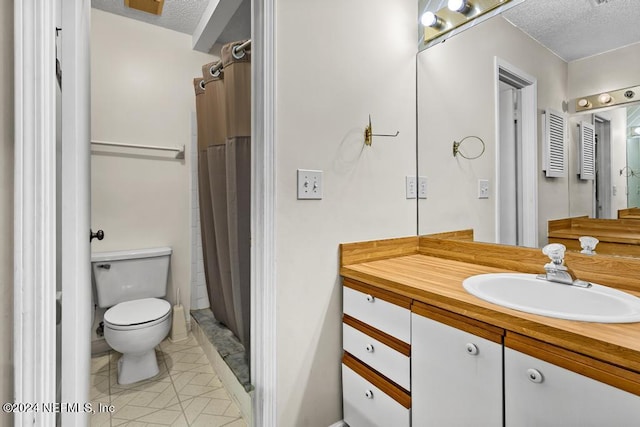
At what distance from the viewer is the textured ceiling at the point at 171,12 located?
6.87 feet

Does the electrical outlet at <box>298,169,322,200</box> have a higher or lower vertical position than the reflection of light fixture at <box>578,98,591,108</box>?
lower

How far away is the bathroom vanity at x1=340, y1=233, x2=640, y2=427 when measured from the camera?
0.65 metres

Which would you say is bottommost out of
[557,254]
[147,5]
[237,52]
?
[557,254]

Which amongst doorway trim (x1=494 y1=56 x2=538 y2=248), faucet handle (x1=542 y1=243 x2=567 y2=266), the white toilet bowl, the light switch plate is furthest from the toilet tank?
faucet handle (x1=542 y1=243 x2=567 y2=266)

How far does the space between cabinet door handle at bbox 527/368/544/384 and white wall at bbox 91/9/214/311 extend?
2377mm

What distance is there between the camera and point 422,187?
166 centimetres

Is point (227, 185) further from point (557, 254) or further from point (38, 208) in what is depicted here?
point (557, 254)

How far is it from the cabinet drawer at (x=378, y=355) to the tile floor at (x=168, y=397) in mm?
726

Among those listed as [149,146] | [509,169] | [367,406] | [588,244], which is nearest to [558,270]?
[588,244]

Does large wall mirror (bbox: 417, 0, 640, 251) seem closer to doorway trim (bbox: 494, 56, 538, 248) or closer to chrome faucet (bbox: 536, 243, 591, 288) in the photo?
doorway trim (bbox: 494, 56, 538, 248)

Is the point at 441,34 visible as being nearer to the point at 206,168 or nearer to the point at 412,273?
the point at 412,273

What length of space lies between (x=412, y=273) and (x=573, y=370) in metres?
0.59

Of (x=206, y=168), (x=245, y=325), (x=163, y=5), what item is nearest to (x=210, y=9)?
(x=163, y=5)

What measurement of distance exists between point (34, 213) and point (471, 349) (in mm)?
1246
